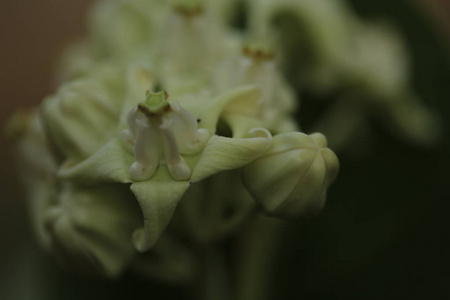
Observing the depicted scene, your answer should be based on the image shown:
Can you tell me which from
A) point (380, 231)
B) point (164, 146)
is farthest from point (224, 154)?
point (380, 231)

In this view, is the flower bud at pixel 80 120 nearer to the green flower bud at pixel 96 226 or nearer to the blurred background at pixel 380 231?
the green flower bud at pixel 96 226

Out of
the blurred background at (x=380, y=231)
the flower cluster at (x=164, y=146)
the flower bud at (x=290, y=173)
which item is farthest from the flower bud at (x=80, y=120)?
the blurred background at (x=380, y=231)

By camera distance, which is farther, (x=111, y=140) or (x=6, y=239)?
(x=6, y=239)

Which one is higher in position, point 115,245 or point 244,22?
point 244,22

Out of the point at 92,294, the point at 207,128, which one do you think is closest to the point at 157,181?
the point at 207,128

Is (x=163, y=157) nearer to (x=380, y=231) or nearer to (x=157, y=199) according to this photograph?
(x=157, y=199)

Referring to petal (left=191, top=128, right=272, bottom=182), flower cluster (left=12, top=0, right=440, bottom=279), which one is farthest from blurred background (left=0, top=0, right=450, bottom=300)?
petal (left=191, top=128, right=272, bottom=182)

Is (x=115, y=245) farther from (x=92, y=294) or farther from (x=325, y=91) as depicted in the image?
(x=325, y=91)

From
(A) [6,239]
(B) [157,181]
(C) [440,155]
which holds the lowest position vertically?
(A) [6,239]
